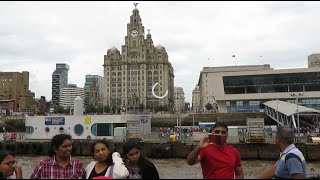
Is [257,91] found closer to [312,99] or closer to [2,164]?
[312,99]

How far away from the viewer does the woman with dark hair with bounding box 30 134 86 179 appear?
501 centimetres

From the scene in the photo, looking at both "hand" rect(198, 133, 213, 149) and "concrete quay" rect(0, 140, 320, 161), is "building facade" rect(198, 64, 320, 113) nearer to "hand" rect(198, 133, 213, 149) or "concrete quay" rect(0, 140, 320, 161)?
"concrete quay" rect(0, 140, 320, 161)

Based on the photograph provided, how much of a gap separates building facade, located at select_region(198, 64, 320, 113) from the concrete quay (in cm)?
4004

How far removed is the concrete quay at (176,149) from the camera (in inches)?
1326

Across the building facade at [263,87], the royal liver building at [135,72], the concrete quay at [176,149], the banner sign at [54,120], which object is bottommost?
the concrete quay at [176,149]

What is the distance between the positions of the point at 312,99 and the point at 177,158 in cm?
4704

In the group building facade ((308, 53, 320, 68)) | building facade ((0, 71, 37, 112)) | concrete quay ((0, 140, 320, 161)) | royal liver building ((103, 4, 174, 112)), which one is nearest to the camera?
concrete quay ((0, 140, 320, 161))

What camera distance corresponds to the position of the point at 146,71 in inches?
6176

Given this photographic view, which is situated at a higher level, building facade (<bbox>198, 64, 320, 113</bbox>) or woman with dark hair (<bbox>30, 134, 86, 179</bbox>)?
building facade (<bbox>198, 64, 320, 113</bbox>)

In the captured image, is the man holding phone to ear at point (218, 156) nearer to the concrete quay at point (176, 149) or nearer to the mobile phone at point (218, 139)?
the mobile phone at point (218, 139)

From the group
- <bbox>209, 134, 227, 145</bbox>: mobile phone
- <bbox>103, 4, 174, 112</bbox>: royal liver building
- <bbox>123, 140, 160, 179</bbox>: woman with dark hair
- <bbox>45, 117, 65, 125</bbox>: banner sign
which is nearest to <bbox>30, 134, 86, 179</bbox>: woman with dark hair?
<bbox>123, 140, 160, 179</bbox>: woman with dark hair

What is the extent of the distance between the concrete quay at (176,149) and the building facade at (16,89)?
103 meters

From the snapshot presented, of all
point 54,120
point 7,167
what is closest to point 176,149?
point 54,120

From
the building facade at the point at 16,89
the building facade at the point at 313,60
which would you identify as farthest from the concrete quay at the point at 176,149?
the building facade at the point at 313,60
